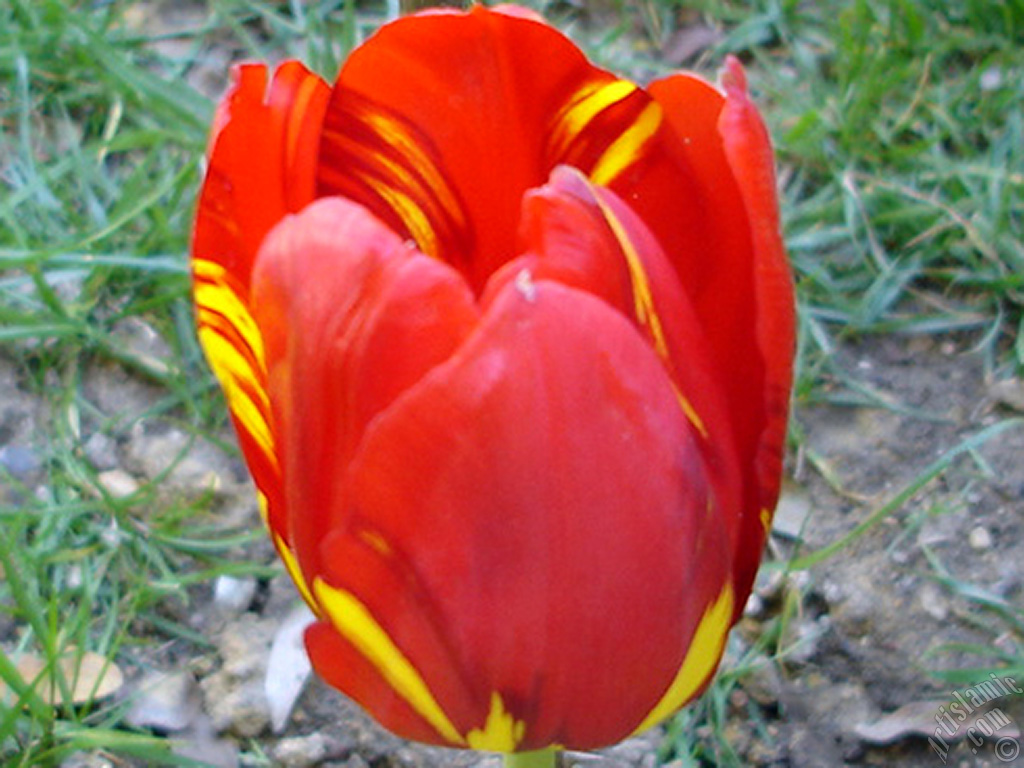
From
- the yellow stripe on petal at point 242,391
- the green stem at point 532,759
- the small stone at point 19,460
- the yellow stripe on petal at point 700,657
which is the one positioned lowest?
the small stone at point 19,460

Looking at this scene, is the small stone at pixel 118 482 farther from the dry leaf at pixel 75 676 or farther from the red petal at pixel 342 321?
the red petal at pixel 342 321

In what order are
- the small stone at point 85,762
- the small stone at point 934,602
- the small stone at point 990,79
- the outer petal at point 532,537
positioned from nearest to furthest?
the outer petal at point 532,537 < the small stone at point 85,762 < the small stone at point 934,602 < the small stone at point 990,79

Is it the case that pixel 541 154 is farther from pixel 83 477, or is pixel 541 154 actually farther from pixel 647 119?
pixel 83 477

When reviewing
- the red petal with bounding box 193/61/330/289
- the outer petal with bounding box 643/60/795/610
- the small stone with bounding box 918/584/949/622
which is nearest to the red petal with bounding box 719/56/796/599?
the outer petal with bounding box 643/60/795/610

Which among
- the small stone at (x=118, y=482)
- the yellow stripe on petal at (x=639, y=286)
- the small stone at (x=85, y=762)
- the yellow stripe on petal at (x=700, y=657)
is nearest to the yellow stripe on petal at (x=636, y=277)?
the yellow stripe on petal at (x=639, y=286)

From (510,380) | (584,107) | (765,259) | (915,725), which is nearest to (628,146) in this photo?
(584,107)

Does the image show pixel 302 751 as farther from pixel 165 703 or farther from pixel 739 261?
pixel 739 261

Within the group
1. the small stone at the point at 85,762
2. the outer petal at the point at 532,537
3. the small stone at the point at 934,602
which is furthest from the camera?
the small stone at the point at 934,602

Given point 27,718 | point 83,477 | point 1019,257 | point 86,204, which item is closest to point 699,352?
point 27,718
